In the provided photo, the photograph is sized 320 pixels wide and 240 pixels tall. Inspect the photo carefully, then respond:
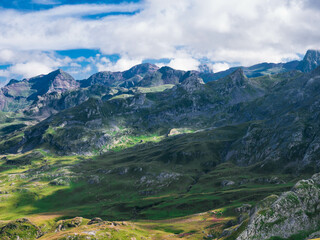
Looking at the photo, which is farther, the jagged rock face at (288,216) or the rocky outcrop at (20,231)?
the rocky outcrop at (20,231)

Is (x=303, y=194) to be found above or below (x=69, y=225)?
above

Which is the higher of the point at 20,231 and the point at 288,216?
the point at 288,216

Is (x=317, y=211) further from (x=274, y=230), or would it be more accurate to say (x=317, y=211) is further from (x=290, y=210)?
(x=274, y=230)

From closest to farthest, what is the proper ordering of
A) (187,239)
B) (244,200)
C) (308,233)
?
1. (308,233)
2. (187,239)
3. (244,200)

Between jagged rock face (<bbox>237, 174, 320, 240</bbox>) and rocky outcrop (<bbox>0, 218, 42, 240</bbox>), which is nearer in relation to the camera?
jagged rock face (<bbox>237, 174, 320, 240</bbox>)

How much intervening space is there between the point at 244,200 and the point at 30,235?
13307 centimetres

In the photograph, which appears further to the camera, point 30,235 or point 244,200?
point 244,200

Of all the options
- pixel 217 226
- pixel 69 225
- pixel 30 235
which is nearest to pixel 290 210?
pixel 217 226

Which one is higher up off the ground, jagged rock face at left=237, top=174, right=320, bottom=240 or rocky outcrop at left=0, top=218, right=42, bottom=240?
jagged rock face at left=237, top=174, right=320, bottom=240

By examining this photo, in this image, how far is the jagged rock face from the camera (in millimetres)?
63306

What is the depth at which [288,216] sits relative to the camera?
65250mm

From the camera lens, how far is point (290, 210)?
6619 centimetres

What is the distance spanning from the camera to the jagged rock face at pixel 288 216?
2492 inches

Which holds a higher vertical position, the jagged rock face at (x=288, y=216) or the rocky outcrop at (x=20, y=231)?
the jagged rock face at (x=288, y=216)
